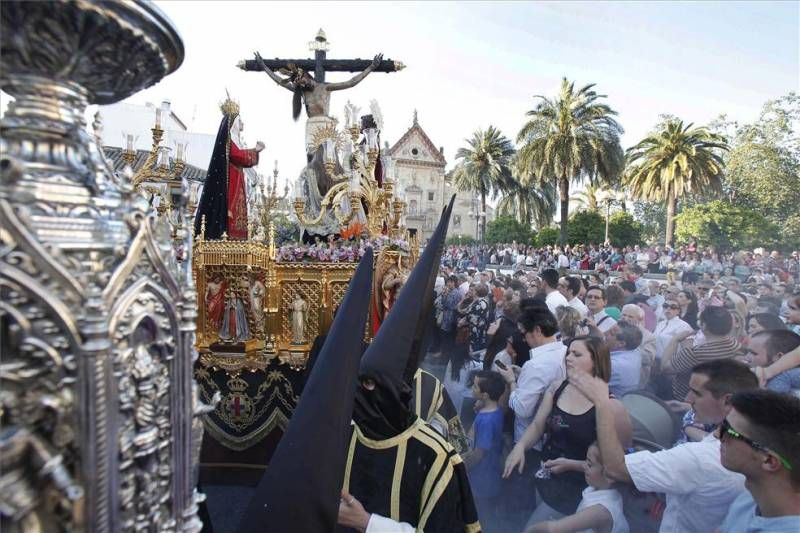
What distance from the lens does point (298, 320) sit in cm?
631

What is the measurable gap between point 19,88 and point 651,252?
22335mm

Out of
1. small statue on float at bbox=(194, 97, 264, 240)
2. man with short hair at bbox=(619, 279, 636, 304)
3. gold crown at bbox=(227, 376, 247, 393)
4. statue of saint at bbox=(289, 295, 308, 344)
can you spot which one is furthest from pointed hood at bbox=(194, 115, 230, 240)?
man with short hair at bbox=(619, 279, 636, 304)

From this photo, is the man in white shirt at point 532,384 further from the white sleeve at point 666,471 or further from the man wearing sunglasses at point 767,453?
the man wearing sunglasses at point 767,453

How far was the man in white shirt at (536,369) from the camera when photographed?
4477 millimetres

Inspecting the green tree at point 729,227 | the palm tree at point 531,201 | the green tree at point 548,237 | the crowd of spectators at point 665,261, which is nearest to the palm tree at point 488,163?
the palm tree at point 531,201

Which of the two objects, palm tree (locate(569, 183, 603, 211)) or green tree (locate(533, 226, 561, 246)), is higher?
palm tree (locate(569, 183, 603, 211))

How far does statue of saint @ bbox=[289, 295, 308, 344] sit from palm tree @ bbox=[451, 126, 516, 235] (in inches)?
1466

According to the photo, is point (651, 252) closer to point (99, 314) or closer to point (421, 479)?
point (421, 479)

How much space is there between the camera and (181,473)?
49.3 inches

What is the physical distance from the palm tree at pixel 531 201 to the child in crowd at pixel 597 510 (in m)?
40.8

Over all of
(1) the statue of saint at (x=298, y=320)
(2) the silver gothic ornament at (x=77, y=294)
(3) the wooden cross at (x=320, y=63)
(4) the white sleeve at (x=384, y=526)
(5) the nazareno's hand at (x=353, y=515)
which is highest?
(3) the wooden cross at (x=320, y=63)

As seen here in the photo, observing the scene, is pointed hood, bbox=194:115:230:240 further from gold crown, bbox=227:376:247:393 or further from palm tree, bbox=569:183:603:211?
palm tree, bbox=569:183:603:211

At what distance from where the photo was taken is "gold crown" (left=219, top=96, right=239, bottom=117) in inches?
276

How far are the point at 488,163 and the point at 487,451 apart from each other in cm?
4038
